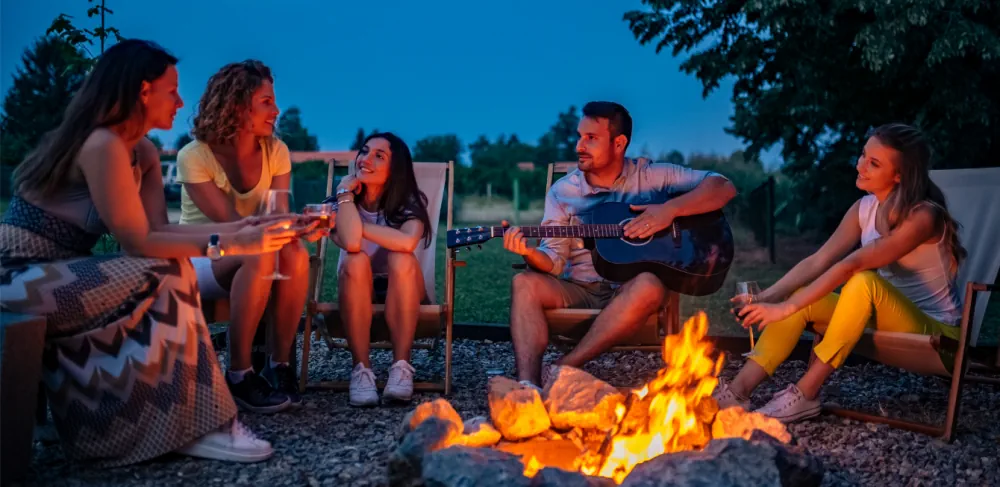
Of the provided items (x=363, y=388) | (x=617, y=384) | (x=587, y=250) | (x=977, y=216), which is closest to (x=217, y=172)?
(x=363, y=388)

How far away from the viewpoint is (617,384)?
4.09 meters

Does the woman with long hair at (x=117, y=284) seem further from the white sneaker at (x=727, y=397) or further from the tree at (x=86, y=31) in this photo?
the tree at (x=86, y=31)

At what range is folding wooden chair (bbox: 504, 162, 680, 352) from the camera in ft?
11.8

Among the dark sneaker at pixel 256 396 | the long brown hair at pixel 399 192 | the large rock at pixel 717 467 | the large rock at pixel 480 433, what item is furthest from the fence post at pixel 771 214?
the large rock at pixel 717 467

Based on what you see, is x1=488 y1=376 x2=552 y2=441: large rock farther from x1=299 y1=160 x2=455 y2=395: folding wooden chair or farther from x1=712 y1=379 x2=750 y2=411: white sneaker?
x1=299 y1=160 x2=455 y2=395: folding wooden chair

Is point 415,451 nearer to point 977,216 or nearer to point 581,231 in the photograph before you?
point 581,231

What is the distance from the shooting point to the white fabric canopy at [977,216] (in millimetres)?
3768

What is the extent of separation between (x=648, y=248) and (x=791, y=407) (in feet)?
2.78

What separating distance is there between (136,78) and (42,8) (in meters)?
2.39

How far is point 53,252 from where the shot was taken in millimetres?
2758

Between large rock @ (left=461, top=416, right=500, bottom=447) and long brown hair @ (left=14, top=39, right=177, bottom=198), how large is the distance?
55.7 inches

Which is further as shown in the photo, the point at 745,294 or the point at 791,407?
the point at 791,407

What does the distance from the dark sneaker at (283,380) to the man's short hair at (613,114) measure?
66.4 inches

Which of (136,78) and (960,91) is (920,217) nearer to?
(136,78)
